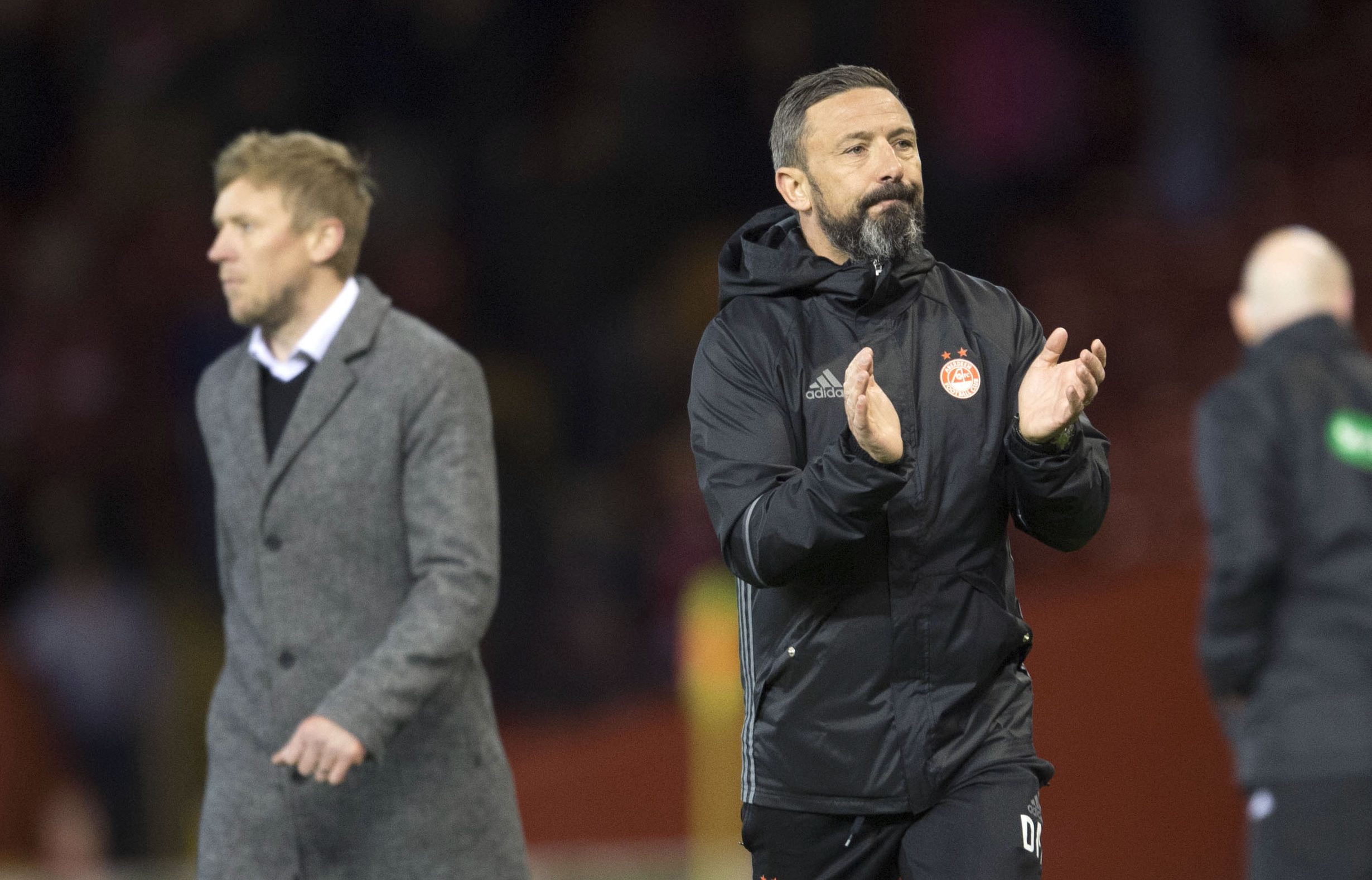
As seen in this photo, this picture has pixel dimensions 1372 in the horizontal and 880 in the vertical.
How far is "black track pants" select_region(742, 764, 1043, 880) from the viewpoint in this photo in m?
3.07

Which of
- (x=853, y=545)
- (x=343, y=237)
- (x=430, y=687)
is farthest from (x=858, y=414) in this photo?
(x=343, y=237)

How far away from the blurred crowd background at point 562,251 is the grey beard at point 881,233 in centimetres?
376

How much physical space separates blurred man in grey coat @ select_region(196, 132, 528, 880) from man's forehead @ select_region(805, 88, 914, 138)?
106 centimetres

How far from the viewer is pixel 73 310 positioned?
9.94 meters

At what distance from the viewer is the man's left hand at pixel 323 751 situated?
3.50 metres

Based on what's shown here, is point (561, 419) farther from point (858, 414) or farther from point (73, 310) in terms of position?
point (858, 414)

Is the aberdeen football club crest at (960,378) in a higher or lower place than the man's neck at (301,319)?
lower

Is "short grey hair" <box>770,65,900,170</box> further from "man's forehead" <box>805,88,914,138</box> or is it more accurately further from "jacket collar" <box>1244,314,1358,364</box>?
"jacket collar" <box>1244,314,1358,364</box>

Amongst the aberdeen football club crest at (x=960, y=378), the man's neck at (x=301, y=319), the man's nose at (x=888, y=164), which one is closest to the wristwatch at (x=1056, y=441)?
the aberdeen football club crest at (x=960, y=378)

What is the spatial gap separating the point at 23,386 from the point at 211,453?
6083 mm

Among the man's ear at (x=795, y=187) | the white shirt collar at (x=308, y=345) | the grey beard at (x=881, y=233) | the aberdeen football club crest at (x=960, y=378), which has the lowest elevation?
the aberdeen football club crest at (x=960, y=378)

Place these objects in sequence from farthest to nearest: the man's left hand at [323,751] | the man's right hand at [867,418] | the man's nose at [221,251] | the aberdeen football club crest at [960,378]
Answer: the man's nose at [221,251]
the man's left hand at [323,751]
the aberdeen football club crest at [960,378]
the man's right hand at [867,418]

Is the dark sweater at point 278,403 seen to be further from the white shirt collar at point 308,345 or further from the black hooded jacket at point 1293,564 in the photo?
the black hooded jacket at point 1293,564

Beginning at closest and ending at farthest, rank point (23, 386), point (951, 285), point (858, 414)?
point (858, 414), point (951, 285), point (23, 386)
